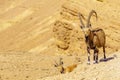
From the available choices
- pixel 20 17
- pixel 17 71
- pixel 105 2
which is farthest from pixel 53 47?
pixel 20 17

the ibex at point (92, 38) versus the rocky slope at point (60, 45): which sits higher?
the ibex at point (92, 38)

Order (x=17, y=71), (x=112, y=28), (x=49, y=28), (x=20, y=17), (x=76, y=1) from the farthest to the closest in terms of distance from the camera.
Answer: (x=20, y=17)
(x=49, y=28)
(x=76, y=1)
(x=112, y=28)
(x=17, y=71)

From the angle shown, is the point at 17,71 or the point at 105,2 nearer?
the point at 17,71

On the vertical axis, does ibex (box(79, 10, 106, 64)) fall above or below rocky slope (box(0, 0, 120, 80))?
above

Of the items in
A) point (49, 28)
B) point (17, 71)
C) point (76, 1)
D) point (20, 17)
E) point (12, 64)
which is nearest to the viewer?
point (17, 71)

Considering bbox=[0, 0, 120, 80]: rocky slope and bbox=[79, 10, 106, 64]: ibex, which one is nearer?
bbox=[0, 0, 120, 80]: rocky slope

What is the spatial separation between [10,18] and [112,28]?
28.8 meters

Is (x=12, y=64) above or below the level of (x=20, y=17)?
above

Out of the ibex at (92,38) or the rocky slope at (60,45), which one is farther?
the ibex at (92,38)

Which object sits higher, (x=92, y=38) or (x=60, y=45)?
(x=92, y=38)

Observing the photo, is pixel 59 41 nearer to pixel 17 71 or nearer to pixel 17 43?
pixel 17 71

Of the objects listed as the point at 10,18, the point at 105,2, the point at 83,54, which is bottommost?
the point at 10,18

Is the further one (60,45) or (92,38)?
(60,45)

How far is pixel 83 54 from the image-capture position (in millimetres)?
29609
